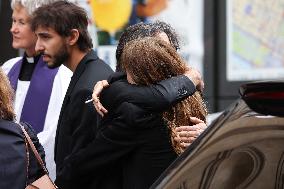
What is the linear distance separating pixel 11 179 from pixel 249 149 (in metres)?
1.37

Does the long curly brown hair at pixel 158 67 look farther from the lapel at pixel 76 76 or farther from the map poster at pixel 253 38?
the map poster at pixel 253 38

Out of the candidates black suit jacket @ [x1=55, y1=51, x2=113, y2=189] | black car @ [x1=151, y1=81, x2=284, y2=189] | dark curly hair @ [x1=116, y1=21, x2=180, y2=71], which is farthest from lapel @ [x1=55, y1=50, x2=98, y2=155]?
black car @ [x1=151, y1=81, x2=284, y2=189]

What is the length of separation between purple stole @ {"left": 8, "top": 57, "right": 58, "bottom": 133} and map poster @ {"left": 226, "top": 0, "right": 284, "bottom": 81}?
421cm

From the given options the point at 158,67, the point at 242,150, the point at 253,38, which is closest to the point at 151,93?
the point at 158,67

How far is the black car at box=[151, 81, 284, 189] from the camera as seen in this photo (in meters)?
2.41

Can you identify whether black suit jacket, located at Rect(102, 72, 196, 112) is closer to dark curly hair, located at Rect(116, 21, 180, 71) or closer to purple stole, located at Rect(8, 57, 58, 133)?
dark curly hair, located at Rect(116, 21, 180, 71)

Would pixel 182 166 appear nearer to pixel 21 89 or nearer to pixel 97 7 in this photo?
pixel 21 89

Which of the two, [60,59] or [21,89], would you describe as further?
[21,89]

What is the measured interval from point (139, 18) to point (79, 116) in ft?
15.9

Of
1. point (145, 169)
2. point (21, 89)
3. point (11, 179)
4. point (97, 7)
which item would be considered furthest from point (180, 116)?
point (97, 7)

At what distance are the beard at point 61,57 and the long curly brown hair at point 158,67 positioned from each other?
1.01 metres

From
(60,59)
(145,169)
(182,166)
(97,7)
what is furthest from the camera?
(97,7)

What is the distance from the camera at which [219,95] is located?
9094 millimetres

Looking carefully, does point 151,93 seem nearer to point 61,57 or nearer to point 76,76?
point 76,76
